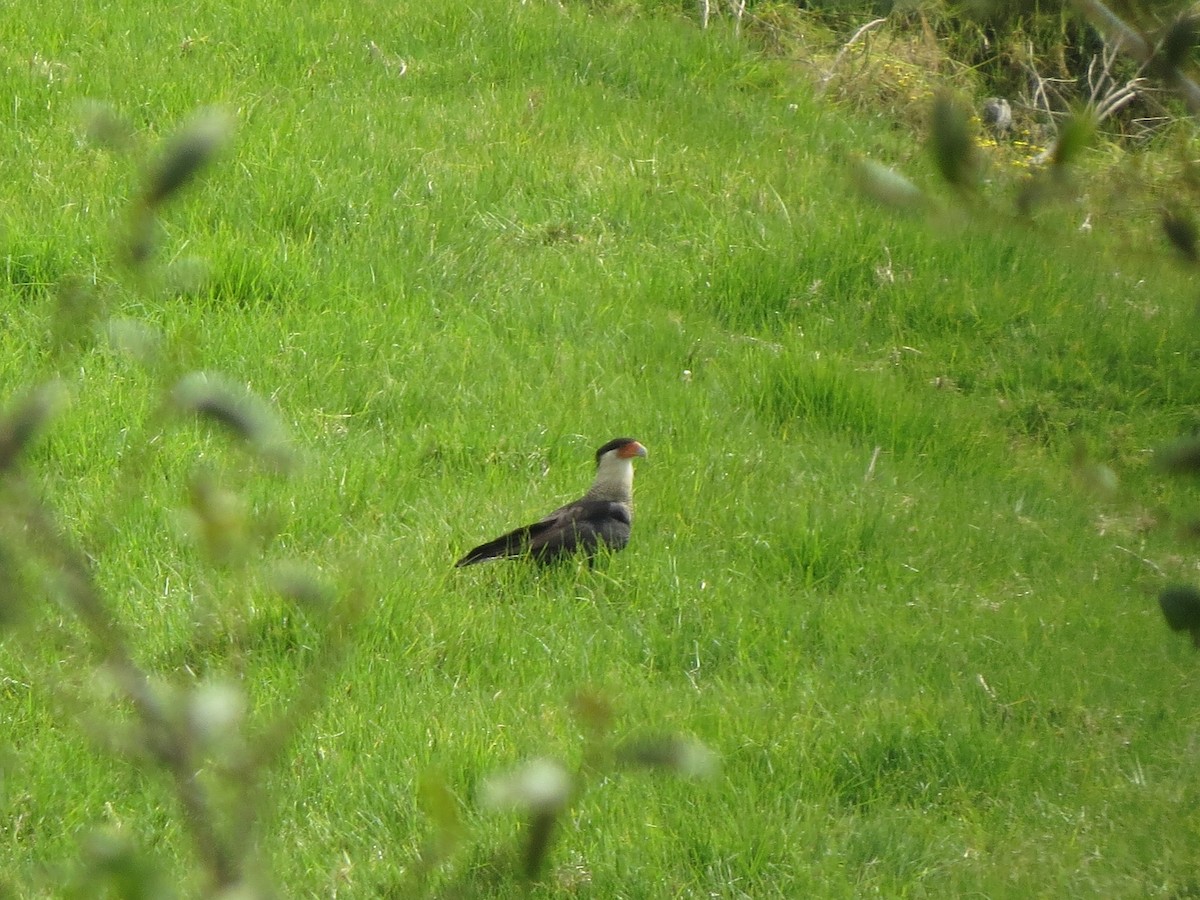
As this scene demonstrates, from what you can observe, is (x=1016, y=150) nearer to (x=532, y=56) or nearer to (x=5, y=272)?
→ (x=532, y=56)

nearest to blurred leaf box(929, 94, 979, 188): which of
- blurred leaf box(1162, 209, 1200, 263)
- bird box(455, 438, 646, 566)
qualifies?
blurred leaf box(1162, 209, 1200, 263)

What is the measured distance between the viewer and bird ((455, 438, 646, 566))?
537cm

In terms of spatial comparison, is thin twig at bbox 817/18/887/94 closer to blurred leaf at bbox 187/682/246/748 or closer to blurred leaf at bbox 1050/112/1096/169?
blurred leaf at bbox 1050/112/1096/169

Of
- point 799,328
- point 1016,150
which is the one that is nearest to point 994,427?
point 799,328

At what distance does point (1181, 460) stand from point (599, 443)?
4.82m

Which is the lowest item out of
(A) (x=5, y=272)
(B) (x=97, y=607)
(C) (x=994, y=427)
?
(C) (x=994, y=427)

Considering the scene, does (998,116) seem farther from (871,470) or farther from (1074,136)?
(1074,136)

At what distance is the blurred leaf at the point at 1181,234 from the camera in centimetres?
176

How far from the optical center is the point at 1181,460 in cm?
172

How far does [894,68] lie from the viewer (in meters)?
11.2

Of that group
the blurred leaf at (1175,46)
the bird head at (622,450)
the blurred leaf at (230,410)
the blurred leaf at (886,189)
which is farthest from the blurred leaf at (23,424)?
the bird head at (622,450)

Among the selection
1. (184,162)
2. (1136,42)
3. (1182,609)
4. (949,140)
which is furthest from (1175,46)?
(184,162)

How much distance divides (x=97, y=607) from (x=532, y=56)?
9.33 meters

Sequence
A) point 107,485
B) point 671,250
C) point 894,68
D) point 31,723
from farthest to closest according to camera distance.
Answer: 1. point 894,68
2. point 671,250
3. point 107,485
4. point 31,723
